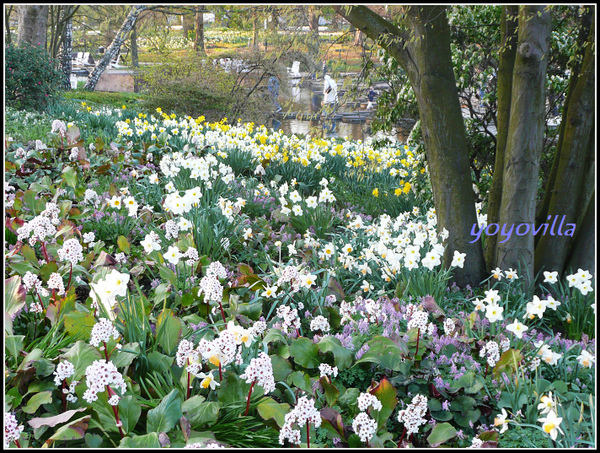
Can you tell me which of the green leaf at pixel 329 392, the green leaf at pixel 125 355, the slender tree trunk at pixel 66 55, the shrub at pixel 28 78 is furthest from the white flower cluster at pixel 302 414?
the slender tree trunk at pixel 66 55

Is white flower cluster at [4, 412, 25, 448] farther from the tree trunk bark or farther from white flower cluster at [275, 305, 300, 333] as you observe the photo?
the tree trunk bark

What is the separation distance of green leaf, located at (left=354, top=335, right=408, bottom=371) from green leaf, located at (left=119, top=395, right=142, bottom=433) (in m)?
0.82

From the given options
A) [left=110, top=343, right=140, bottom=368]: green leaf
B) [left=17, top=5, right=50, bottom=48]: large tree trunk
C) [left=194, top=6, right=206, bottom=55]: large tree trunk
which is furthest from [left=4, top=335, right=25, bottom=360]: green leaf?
[left=194, top=6, right=206, bottom=55]: large tree trunk

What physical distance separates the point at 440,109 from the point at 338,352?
5.96ft

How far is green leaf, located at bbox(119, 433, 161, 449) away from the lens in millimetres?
1422

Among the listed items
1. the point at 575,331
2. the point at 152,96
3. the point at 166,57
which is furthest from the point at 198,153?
the point at 166,57

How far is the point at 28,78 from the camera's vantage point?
1012 centimetres

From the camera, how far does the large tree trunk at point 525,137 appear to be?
2.67 metres

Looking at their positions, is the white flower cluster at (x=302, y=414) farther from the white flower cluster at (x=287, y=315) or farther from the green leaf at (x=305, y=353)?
the white flower cluster at (x=287, y=315)

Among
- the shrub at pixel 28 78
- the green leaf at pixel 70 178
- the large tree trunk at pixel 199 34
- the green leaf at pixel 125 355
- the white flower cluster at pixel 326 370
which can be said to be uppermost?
the large tree trunk at pixel 199 34

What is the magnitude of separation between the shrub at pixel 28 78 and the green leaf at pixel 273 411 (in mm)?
10421

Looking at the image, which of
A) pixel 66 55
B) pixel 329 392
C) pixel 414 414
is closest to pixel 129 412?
pixel 329 392

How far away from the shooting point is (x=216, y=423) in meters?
1.64

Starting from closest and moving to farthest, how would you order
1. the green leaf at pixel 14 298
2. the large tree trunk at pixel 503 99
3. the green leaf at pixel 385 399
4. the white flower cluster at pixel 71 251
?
1. the green leaf at pixel 385 399
2. the green leaf at pixel 14 298
3. the white flower cluster at pixel 71 251
4. the large tree trunk at pixel 503 99
